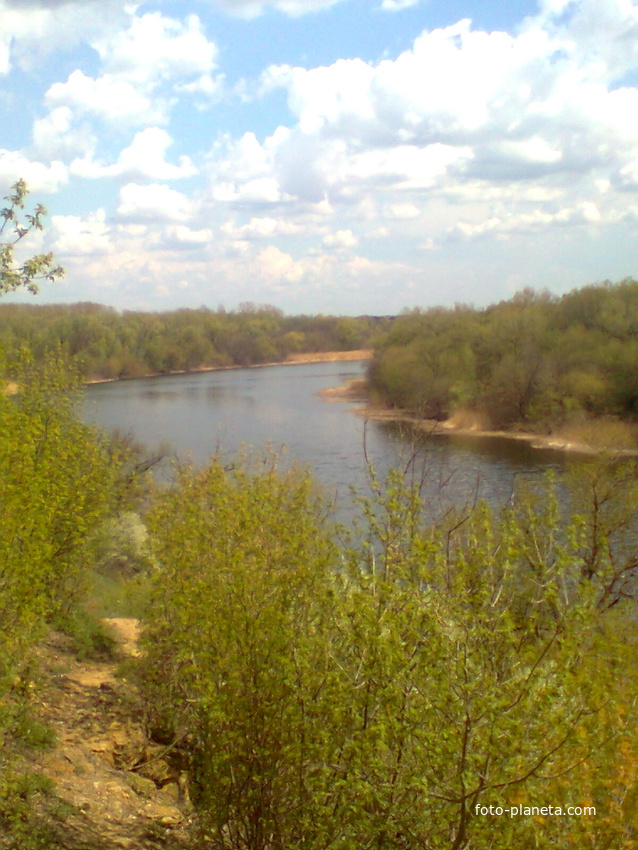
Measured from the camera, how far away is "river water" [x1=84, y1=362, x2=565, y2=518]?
83.6 ft

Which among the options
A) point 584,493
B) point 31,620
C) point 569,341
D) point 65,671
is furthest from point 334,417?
point 31,620

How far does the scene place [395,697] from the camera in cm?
332

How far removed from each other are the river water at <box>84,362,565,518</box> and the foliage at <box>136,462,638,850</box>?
12395mm

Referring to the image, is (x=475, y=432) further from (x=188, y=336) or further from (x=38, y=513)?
(x=188, y=336)

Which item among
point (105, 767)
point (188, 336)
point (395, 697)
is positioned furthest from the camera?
point (188, 336)

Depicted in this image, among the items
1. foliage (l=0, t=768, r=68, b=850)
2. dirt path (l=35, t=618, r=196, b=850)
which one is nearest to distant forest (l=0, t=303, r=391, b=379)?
dirt path (l=35, t=618, r=196, b=850)

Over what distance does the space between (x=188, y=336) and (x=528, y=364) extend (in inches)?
1726

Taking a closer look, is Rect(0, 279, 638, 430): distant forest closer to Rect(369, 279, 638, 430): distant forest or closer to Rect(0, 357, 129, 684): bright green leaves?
Rect(369, 279, 638, 430): distant forest

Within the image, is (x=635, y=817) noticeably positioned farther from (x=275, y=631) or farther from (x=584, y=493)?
(x=584, y=493)

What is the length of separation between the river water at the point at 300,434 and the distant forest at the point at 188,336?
11.8ft

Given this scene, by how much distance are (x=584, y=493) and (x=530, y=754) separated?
1293 centimetres

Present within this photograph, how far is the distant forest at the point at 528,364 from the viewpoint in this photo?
126ft

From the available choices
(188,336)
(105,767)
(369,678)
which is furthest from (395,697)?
(188,336)

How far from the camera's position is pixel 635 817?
10.3ft
